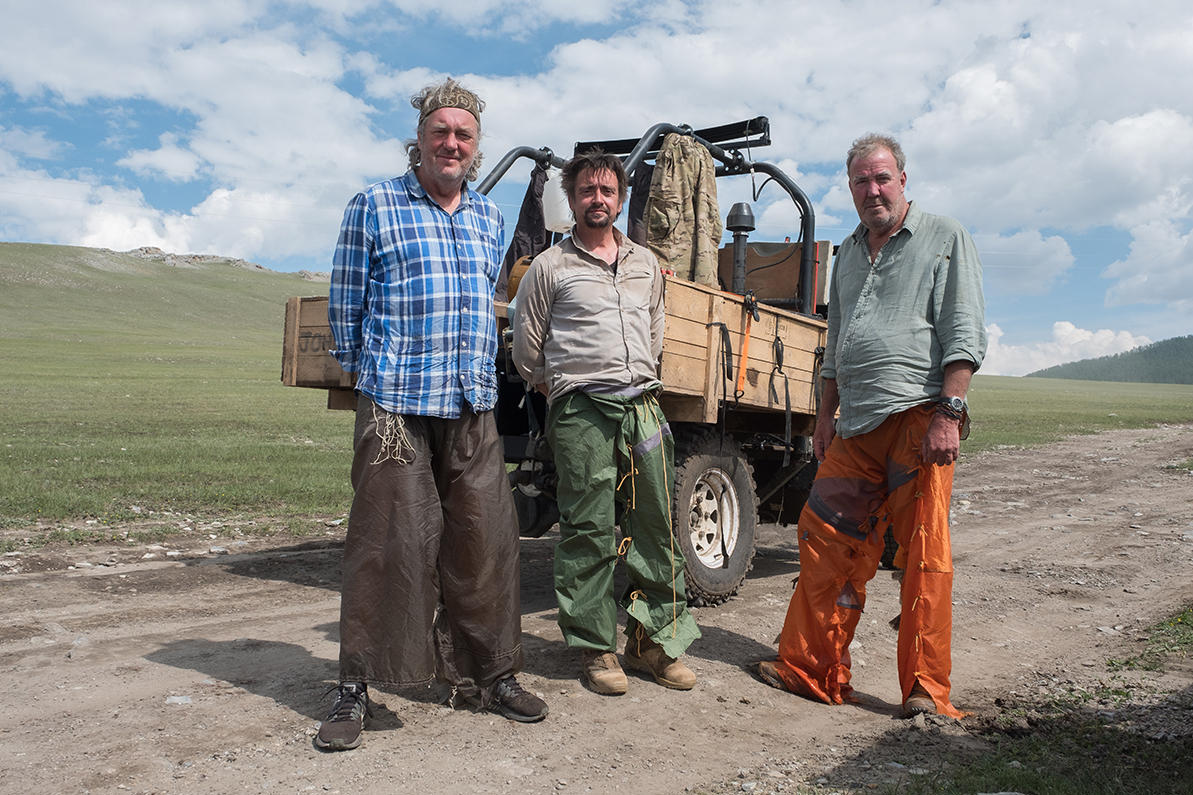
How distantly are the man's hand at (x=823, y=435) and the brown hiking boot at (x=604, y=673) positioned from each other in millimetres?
1289

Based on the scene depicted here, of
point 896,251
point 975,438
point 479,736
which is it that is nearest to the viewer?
point 479,736

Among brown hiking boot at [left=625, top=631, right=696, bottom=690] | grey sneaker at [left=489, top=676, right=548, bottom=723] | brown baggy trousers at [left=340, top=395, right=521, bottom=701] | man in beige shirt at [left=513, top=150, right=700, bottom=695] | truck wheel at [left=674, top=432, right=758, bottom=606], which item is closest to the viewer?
brown baggy trousers at [left=340, top=395, right=521, bottom=701]

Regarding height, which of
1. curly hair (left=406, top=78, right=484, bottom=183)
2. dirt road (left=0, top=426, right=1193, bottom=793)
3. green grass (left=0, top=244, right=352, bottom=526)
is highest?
curly hair (left=406, top=78, right=484, bottom=183)

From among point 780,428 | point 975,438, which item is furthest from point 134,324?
point 780,428

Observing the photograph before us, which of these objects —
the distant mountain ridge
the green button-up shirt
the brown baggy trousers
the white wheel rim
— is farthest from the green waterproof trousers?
the distant mountain ridge

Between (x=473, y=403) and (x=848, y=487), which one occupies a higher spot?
(x=473, y=403)

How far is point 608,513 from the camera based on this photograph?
3.99 m

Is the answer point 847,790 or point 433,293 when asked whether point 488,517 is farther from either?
point 847,790

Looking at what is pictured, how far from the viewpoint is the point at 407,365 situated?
11.4ft

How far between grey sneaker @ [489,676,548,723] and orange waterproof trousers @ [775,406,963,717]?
1.12 m

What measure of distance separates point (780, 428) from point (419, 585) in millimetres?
3212

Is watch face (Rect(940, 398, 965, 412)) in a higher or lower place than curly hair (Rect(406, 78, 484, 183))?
lower

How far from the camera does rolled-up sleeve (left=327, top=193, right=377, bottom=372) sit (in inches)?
137

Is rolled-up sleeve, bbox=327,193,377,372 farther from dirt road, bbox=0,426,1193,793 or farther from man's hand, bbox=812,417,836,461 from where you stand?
man's hand, bbox=812,417,836,461
